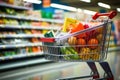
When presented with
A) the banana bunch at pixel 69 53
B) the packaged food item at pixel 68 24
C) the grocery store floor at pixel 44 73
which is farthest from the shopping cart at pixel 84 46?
the grocery store floor at pixel 44 73

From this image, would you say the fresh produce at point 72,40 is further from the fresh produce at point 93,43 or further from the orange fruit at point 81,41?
the fresh produce at point 93,43

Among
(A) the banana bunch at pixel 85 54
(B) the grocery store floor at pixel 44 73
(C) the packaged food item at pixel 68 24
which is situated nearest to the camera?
(A) the banana bunch at pixel 85 54

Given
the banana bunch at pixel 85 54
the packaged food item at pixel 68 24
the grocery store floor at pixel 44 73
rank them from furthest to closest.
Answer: the grocery store floor at pixel 44 73
the packaged food item at pixel 68 24
the banana bunch at pixel 85 54

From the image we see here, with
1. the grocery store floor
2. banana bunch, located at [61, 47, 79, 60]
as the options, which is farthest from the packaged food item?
the grocery store floor

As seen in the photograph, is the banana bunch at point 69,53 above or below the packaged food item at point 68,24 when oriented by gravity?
below

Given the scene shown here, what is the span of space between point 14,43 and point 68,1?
12990mm

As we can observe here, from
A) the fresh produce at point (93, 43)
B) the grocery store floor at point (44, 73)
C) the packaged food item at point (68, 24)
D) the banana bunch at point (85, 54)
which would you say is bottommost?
the grocery store floor at point (44, 73)

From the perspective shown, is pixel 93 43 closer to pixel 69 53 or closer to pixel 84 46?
pixel 84 46

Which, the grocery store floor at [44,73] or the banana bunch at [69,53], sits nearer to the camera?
the banana bunch at [69,53]

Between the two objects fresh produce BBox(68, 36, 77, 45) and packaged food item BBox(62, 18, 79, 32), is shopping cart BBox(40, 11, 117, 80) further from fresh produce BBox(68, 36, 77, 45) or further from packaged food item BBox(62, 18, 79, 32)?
packaged food item BBox(62, 18, 79, 32)

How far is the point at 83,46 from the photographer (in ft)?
7.39

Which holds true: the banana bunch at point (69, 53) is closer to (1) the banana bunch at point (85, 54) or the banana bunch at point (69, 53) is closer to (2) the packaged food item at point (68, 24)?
(1) the banana bunch at point (85, 54)

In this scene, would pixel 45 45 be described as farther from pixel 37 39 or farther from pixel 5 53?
pixel 37 39

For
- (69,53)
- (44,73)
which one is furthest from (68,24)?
(44,73)
